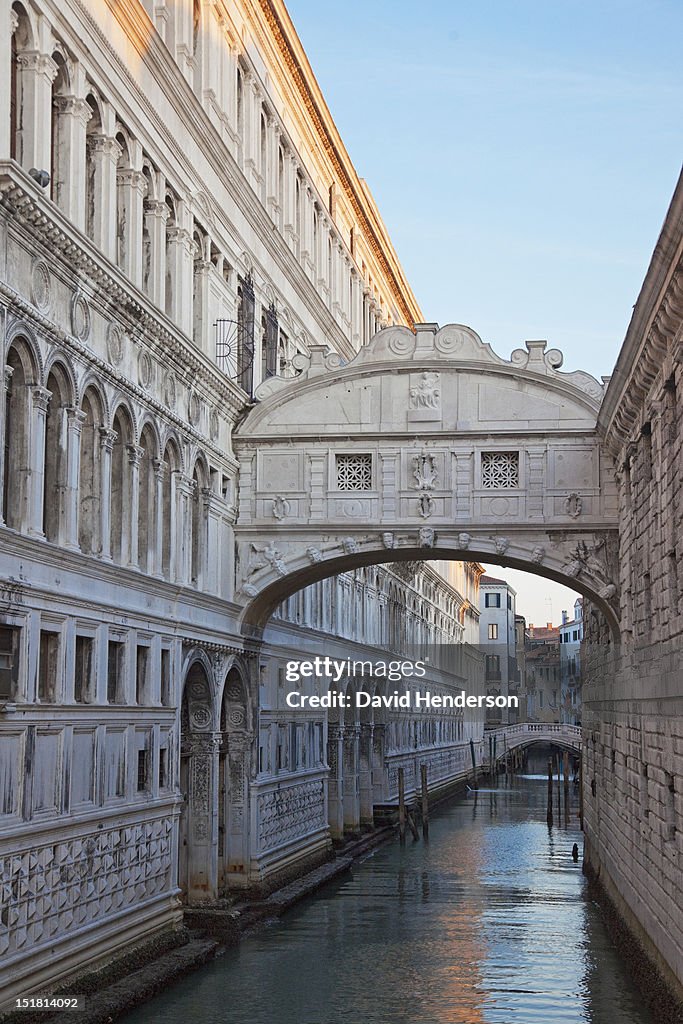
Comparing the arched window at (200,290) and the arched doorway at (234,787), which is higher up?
the arched window at (200,290)

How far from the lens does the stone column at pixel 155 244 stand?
20.1 meters

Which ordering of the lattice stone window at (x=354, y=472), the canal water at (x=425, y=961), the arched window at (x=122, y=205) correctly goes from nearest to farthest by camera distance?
the canal water at (x=425, y=961), the arched window at (x=122, y=205), the lattice stone window at (x=354, y=472)

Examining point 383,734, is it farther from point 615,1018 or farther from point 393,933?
point 615,1018

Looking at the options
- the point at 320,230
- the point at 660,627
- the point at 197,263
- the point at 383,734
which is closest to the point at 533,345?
the point at 197,263

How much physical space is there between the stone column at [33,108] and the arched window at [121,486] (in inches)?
150

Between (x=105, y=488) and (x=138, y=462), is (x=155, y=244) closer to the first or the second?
(x=138, y=462)

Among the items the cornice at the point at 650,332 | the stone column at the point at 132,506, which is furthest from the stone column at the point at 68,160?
the cornice at the point at 650,332

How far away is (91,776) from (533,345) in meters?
10.4

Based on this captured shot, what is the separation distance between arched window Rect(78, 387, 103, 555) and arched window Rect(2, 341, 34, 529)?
2.07 m

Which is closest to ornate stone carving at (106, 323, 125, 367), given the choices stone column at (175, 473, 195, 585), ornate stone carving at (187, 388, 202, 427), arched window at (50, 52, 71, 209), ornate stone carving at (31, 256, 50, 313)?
arched window at (50, 52, 71, 209)

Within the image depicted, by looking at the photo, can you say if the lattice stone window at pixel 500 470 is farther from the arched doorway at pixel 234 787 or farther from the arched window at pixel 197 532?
the arched doorway at pixel 234 787

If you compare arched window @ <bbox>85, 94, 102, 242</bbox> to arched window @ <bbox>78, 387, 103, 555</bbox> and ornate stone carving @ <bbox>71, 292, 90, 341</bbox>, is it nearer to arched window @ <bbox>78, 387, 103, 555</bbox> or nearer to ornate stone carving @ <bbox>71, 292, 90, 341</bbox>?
ornate stone carving @ <bbox>71, 292, 90, 341</bbox>

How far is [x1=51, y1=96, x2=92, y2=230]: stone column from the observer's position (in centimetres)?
1650

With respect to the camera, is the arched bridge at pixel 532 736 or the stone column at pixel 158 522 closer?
the stone column at pixel 158 522
